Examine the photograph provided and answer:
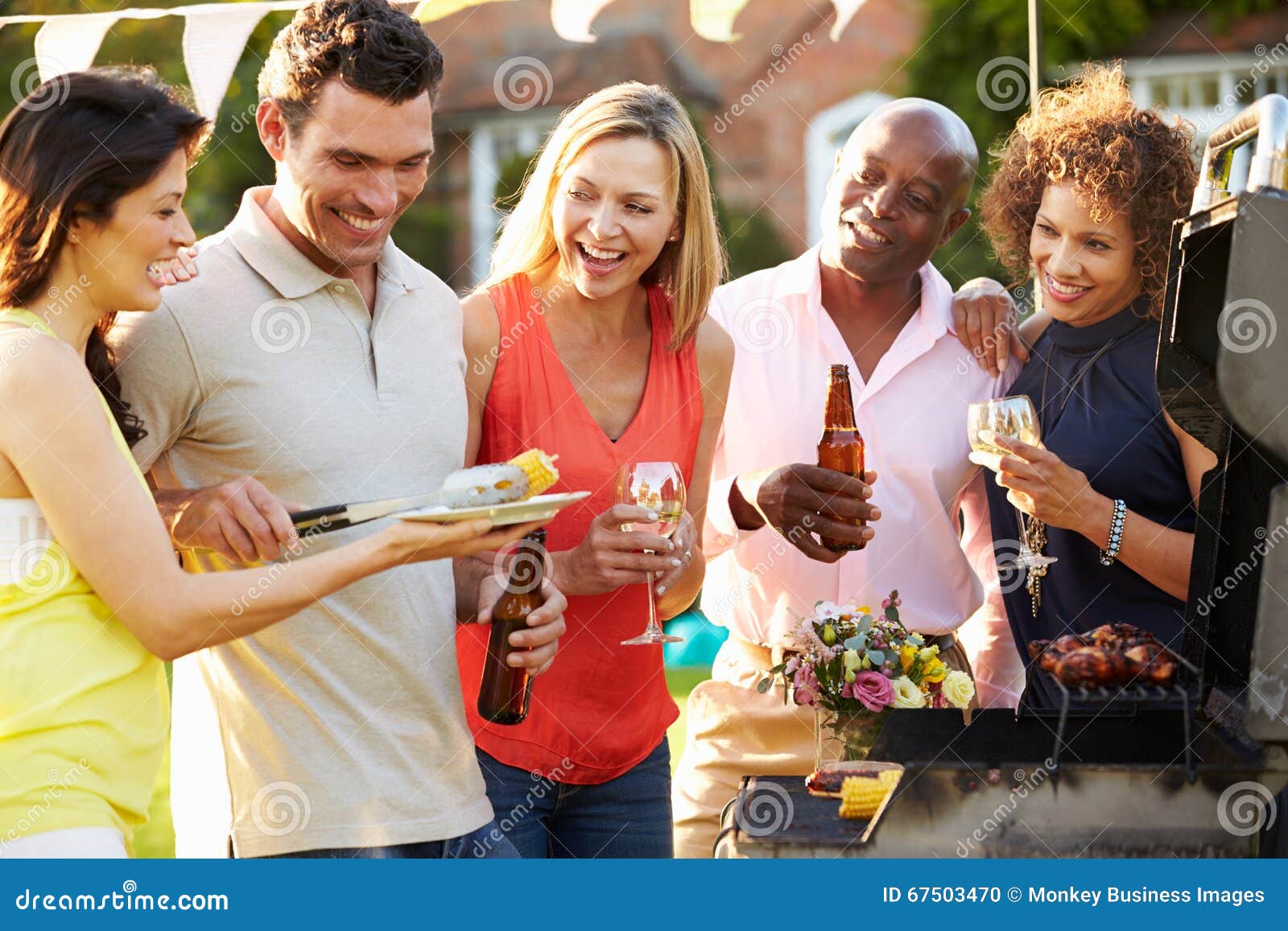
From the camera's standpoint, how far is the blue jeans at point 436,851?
8.86 feet

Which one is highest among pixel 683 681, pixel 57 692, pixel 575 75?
pixel 575 75

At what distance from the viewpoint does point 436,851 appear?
9.37 feet

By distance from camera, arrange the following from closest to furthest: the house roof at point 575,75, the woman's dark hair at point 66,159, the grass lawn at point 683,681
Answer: the woman's dark hair at point 66,159 → the grass lawn at point 683,681 → the house roof at point 575,75

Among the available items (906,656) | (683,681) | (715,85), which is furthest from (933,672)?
(715,85)

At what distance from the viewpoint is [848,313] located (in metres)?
4.01

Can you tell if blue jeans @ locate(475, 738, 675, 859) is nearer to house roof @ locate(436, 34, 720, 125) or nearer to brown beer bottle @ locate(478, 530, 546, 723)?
brown beer bottle @ locate(478, 530, 546, 723)

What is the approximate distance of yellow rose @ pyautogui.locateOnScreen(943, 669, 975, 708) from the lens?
3260 mm

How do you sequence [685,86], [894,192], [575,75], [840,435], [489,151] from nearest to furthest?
[840,435] < [894,192] < [685,86] < [575,75] < [489,151]

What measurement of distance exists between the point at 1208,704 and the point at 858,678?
0.75 metres

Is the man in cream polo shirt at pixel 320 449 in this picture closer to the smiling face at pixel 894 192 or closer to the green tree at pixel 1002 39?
the smiling face at pixel 894 192

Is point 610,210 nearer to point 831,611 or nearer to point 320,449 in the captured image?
point 320,449

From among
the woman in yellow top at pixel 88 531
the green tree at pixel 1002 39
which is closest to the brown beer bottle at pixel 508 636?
the woman in yellow top at pixel 88 531

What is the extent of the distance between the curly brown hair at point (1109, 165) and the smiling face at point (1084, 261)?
3 cm
